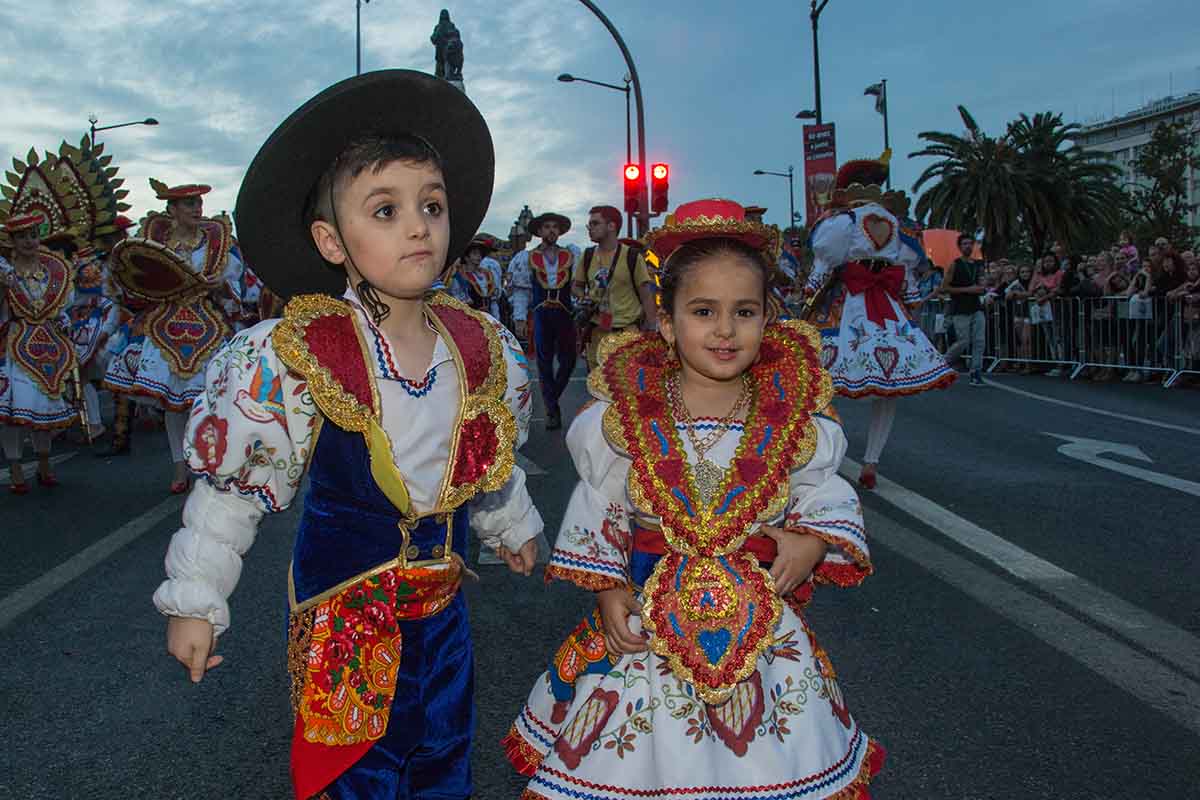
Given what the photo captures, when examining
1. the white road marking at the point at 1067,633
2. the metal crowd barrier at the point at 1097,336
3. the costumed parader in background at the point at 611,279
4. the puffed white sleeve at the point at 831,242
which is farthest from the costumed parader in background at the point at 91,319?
the metal crowd barrier at the point at 1097,336

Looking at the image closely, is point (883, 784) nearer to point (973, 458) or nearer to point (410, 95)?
point (410, 95)

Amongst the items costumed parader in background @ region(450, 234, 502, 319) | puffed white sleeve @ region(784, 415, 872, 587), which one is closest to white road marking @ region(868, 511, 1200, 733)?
puffed white sleeve @ region(784, 415, 872, 587)

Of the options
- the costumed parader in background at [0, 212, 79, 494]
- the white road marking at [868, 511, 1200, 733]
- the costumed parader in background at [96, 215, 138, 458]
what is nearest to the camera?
the white road marking at [868, 511, 1200, 733]

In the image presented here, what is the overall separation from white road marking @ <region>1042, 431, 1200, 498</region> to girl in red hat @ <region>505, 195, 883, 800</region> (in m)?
5.58

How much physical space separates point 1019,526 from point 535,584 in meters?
2.90

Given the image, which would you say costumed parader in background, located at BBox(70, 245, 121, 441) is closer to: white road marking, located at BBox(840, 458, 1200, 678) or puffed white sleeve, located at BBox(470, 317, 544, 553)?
white road marking, located at BBox(840, 458, 1200, 678)

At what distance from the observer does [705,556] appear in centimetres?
255

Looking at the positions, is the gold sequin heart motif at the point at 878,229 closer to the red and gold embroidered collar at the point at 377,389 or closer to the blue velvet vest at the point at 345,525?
the red and gold embroidered collar at the point at 377,389

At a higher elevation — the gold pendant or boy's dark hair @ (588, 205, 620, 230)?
boy's dark hair @ (588, 205, 620, 230)

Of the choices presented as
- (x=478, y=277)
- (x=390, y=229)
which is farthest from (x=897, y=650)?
(x=478, y=277)

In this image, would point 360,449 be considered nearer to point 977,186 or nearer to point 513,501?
point 513,501

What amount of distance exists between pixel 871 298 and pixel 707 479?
5.66 m

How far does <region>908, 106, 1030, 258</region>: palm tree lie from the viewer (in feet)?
149

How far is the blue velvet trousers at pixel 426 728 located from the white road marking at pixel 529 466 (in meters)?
5.91
